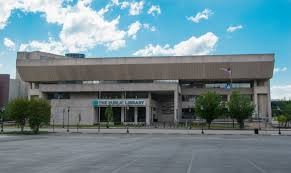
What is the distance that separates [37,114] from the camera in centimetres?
5691

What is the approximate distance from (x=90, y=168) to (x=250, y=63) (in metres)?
89.0

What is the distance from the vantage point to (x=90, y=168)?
585 inches

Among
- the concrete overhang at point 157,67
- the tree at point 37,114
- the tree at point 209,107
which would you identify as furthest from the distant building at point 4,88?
the tree at point 209,107

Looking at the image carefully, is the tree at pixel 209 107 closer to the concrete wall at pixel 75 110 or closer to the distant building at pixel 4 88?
the concrete wall at pixel 75 110

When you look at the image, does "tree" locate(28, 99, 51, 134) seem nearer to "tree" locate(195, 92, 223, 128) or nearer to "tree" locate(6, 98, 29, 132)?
"tree" locate(6, 98, 29, 132)

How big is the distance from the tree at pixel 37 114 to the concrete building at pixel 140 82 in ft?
119

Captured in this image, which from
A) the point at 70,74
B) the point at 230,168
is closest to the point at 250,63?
the point at 70,74

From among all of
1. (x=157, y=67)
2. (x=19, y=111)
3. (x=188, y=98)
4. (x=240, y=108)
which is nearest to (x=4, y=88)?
(x=157, y=67)

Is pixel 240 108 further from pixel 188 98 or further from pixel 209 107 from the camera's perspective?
pixel 188 98

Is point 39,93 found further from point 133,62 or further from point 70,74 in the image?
point 133,62

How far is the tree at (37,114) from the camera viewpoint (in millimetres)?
56500

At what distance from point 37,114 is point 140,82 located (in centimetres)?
5114

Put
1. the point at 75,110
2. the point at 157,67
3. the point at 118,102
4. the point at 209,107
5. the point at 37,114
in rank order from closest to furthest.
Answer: the point at 37,114, the point at 209,107, the point at 118,102, the point at 75,110, the point at 157,67

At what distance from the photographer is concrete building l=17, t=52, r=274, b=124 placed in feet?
324
